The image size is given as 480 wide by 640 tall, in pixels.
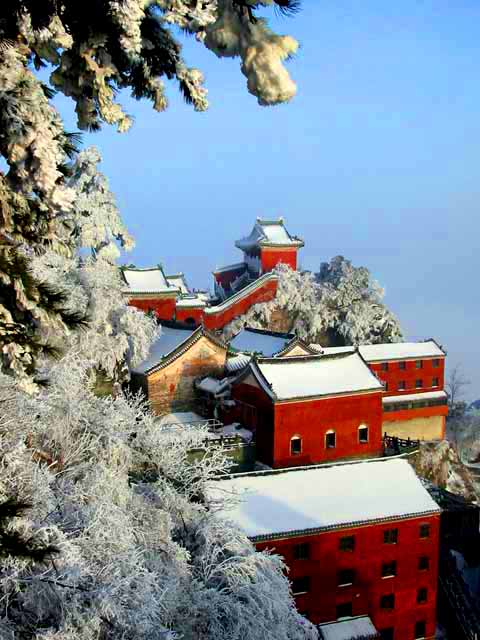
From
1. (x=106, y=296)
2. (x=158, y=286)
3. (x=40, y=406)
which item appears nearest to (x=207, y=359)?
(x=106, y=296)

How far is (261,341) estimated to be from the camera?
34.7 metres

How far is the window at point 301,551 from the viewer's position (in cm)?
1934

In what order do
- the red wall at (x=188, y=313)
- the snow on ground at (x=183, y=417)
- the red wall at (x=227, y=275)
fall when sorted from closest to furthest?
the snow on ground at (x=183, y=417) → the red wall at (x=188, y=313) → the red wall at (x=227, y=275)

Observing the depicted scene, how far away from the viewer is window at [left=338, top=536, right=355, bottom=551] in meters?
19.9

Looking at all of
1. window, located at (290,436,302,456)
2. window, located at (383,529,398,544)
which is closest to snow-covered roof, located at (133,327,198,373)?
window, located at (290,436,302,456)

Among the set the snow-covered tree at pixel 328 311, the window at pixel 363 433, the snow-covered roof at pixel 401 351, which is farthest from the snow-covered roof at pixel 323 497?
the snow-covered tree at pixel 328 311

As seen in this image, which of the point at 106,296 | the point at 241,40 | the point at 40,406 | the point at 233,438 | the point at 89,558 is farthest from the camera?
the point at 106,296

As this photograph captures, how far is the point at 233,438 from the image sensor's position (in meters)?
24.8

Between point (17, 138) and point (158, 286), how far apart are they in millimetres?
35538

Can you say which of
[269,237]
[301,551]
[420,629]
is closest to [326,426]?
[301,551]

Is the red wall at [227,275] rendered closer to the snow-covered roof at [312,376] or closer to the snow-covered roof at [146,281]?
the snow-covered roof at [146,281]

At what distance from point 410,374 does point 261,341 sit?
1078 cm

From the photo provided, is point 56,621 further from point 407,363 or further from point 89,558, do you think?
point 407,363

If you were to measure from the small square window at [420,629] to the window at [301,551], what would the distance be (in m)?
5.63
